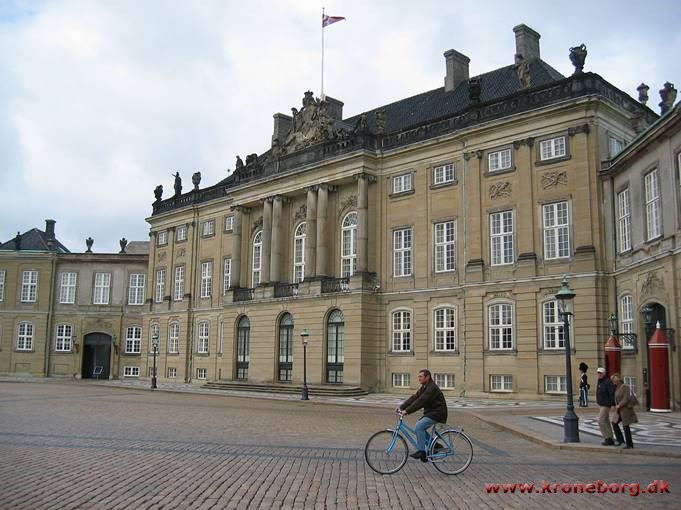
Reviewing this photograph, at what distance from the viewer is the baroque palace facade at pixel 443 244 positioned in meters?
33.0

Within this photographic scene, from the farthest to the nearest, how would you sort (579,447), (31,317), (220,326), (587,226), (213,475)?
(31,317) → (220,326) → (587,226) → (579,447) → (213,475)

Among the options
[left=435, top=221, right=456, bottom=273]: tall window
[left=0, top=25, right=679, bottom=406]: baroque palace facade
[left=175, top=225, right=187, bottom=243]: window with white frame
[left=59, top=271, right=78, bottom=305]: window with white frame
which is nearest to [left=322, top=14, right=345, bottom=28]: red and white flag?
[left=0, top=25, right=679, bottom=406]: baroque palace facade

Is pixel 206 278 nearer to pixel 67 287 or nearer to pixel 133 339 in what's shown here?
pixel 133 339

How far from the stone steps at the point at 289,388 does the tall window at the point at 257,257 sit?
780 cm

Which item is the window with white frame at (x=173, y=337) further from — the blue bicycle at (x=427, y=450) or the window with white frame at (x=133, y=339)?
the blue bicycle at (x=427, y=450)

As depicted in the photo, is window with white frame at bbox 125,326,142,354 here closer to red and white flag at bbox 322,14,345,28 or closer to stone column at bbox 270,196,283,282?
stone column at bbox 270,196,283,282

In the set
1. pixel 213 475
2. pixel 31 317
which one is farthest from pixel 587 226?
pixel 31 317

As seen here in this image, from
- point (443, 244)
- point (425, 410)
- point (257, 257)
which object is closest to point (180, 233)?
point (257, 257)

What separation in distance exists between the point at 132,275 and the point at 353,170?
33.2 meters

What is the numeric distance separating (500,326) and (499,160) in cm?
880

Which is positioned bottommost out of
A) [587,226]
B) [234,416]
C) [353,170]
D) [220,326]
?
[234,416]

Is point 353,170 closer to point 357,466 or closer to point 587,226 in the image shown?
point 587,226

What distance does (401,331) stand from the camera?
134 ft

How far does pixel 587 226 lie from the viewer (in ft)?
109
